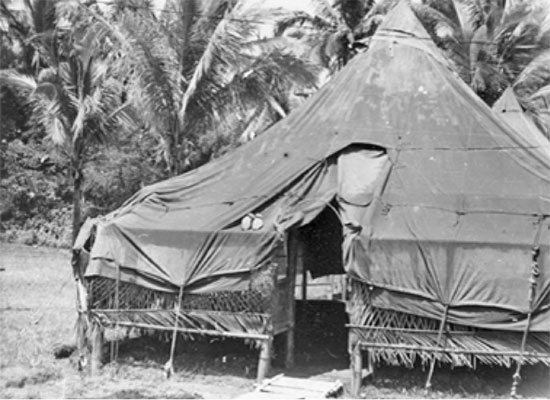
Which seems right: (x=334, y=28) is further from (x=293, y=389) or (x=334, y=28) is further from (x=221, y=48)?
(x=293, y=389)

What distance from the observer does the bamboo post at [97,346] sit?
1154cm

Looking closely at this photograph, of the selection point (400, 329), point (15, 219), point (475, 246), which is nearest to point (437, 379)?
point (400, 329)

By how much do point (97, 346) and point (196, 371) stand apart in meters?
1.58

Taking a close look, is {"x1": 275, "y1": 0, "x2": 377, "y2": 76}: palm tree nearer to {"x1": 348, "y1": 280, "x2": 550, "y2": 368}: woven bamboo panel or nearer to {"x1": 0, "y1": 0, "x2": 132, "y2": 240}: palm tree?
{"x1": 0, "y1": 0, "x2": 132, "y2": 240}: palm tree

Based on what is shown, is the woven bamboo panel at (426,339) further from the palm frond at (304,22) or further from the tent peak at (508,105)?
the palm frond at (304,22)

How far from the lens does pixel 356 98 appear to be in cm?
1326

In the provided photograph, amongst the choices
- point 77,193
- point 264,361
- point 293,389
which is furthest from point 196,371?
point 77,193

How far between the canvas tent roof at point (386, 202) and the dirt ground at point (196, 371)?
1.22m

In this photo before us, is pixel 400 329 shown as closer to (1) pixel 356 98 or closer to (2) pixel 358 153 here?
(2) pixel 358 153

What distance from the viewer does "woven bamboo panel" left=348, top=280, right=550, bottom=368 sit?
10.1 meters

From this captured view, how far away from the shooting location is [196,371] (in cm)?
1145

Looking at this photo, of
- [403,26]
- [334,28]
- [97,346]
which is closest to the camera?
[97,346]

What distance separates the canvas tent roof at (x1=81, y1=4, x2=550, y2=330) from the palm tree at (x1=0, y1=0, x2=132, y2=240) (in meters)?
8.46

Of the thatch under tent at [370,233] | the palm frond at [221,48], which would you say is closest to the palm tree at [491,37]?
the palm frond at [221,48]
